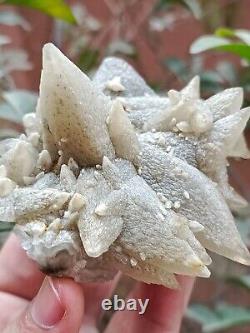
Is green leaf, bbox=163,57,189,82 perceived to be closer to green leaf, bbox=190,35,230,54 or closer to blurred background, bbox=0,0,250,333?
blurred background, bbox=0,0,250,333

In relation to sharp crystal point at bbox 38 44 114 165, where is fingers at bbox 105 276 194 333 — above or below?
below

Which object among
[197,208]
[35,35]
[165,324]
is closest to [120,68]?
[197,208]

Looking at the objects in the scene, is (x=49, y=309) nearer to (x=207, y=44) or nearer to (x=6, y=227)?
(x=6, y=227)

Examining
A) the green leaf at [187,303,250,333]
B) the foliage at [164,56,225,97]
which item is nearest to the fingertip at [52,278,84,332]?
the green leaf at [187,303,250,333]

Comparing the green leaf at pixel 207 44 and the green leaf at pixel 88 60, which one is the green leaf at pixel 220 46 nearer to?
the green leaf at pixel 207 44

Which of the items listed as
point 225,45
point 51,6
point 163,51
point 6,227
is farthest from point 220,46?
point 163,51

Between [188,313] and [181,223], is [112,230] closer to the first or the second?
[181,223]

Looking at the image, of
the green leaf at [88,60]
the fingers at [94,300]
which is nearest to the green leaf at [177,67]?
the green leaf at [88,60]
